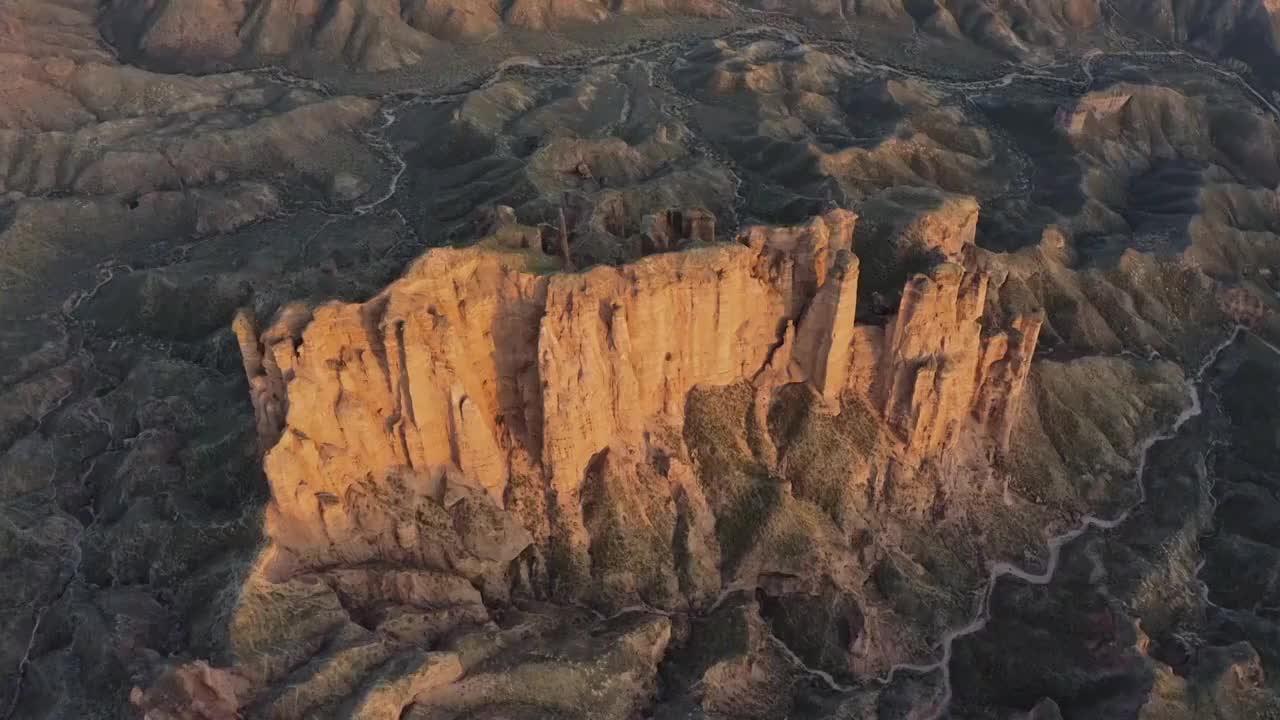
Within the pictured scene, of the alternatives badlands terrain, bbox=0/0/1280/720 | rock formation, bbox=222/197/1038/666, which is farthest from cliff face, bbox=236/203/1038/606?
badlands terrain, bbox=0/0/1280/720

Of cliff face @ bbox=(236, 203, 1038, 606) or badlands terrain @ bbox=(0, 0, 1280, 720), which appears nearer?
badlands terrain @ bbox=(0, 0, 1280, 720)

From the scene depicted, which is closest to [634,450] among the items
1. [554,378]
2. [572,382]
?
[572,382]

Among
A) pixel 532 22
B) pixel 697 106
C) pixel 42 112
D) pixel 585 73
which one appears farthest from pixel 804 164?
pixel 42 112

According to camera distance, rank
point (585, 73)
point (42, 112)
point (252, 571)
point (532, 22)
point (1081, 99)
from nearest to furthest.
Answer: point (252, 571) < point (42, 112) < point (1081, 99) < point (585, 73) < point (532, 22)

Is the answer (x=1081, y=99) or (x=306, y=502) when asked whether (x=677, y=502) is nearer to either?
(x=306, y=502)

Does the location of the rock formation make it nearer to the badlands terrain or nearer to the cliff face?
the cliff face

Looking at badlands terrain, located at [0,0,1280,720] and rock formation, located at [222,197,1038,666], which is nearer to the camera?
badlands terrain, located at [0,0,1280,720]
